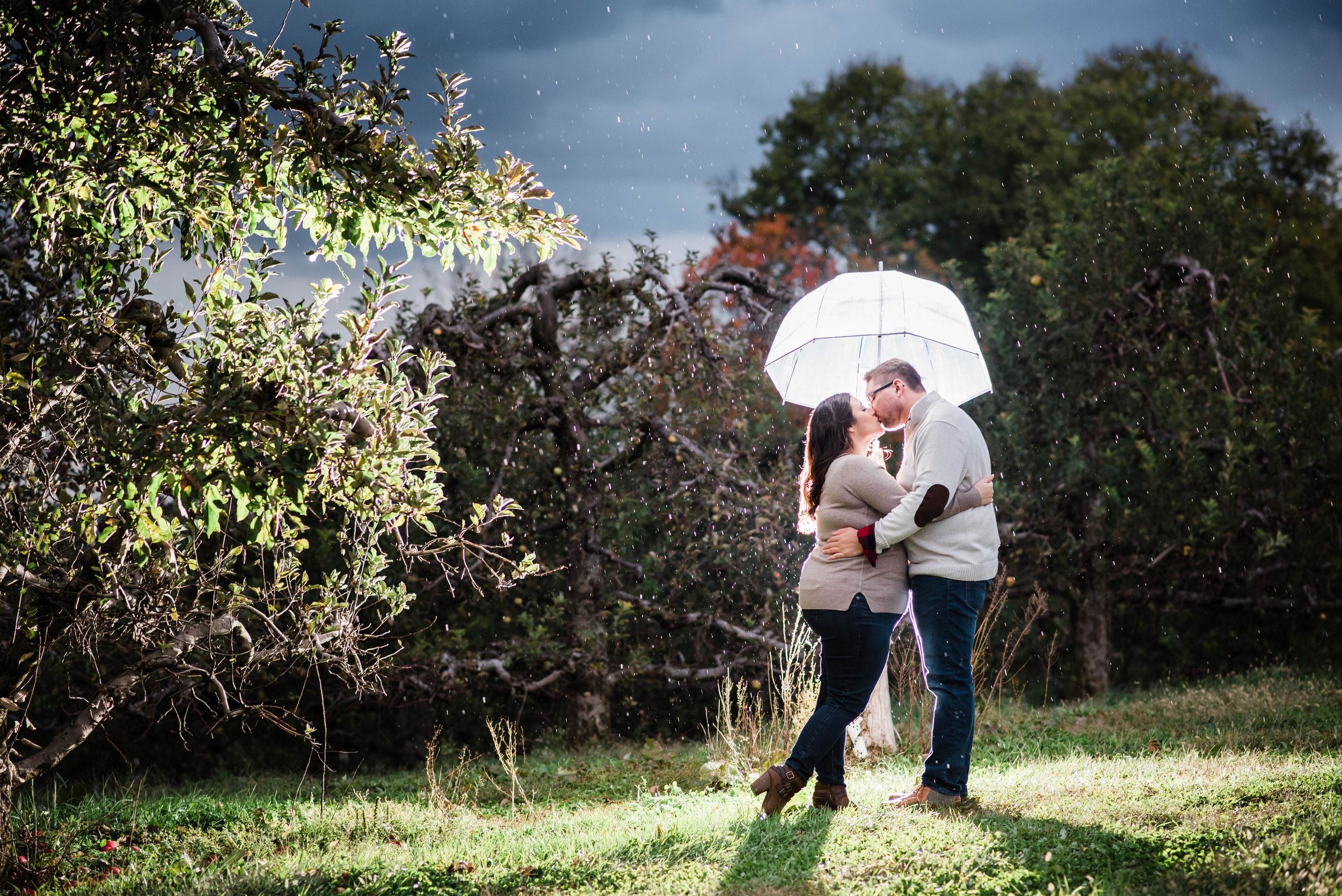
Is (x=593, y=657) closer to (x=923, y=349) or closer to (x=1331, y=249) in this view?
(x=923, y=349)

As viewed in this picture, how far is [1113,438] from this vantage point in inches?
407

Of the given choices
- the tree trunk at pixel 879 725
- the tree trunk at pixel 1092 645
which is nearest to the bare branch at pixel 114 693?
the tree trunk at pixel 879 725

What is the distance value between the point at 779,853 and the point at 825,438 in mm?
1604

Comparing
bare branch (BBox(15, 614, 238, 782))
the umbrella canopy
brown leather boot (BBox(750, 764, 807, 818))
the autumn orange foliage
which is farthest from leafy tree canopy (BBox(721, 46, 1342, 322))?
bare branch (BBox(15, 614, 238, 782))

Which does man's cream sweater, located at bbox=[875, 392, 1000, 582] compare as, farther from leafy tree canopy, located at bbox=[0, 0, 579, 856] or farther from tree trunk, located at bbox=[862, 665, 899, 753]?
tree trunk, located at bbox=[862, 665, 899, 753]

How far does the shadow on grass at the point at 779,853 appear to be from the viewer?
344 cm

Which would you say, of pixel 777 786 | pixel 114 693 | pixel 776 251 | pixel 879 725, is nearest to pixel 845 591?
pixel 777 786

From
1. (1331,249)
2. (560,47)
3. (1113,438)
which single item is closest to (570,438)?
(1113,438)

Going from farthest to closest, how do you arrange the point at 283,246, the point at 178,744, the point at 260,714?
the point at 178,744 → the point at 260,714 → the point at 283,246

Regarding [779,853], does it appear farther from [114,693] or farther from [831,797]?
[114,693]

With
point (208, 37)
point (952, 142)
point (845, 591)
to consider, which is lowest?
point (845, 591)

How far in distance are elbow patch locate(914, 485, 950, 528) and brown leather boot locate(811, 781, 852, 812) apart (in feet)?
4.04

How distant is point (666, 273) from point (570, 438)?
1548mm

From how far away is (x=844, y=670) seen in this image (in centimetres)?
399
